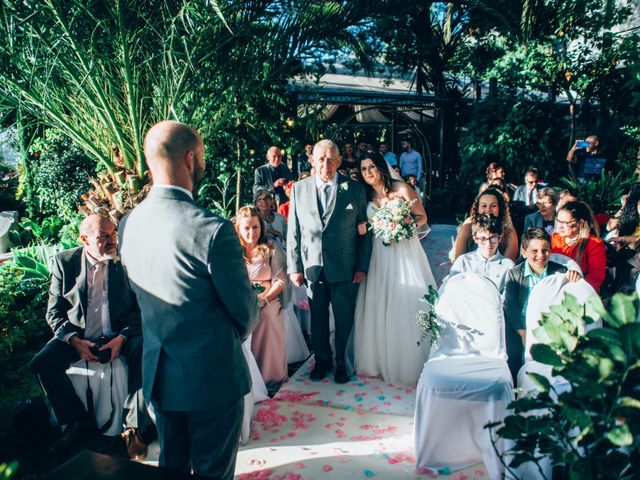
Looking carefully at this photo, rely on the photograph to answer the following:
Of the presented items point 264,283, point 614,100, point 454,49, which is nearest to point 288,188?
point 264,283

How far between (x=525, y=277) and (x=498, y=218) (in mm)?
796

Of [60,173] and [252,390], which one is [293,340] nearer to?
[252,390]

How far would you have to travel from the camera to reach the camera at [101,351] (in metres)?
3.66

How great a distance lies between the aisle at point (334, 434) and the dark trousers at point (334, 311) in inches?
13.3

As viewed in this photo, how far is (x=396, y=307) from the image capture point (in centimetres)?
458

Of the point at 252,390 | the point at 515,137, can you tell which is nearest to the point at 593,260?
the point at 252,390

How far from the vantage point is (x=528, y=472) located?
117 inches

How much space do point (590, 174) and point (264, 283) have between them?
21.0 feet

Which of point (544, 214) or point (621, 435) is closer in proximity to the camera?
point (621, 435)

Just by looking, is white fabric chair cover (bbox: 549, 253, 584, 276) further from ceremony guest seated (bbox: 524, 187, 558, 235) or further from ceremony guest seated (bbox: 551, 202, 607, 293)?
ceremony guest seated (bbox: 524, 187, 558, 235)

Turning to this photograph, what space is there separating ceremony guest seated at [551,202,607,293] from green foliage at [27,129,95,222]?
8770 mm

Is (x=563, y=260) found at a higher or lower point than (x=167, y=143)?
lower

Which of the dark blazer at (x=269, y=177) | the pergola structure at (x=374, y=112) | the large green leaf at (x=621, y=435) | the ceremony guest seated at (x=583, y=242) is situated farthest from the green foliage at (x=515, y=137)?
the large green leaf at (x=621, y=435)

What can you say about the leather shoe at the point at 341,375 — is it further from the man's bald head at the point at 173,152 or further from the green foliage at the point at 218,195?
the green foliage at the point at 218,195
